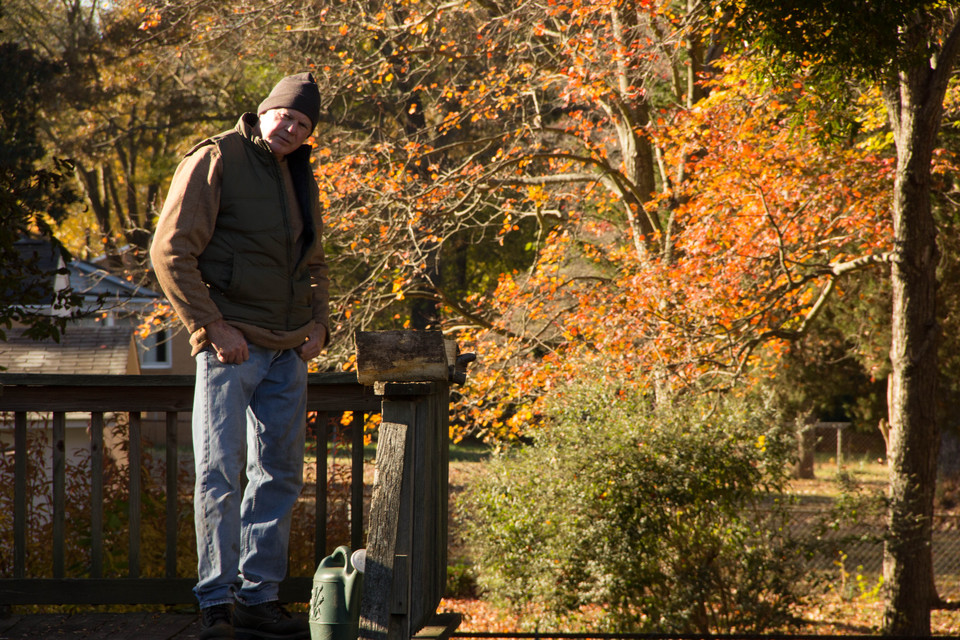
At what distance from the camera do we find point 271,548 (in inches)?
118

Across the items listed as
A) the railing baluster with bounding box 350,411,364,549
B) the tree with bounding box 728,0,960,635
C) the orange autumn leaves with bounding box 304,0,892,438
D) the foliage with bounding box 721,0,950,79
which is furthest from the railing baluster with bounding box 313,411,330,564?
the tree with bounding box 728,0,960,635

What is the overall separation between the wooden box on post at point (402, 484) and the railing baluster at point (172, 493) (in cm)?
109

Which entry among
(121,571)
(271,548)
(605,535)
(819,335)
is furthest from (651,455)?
(819,335)

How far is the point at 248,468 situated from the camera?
3086 mm

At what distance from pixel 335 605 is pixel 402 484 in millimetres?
477

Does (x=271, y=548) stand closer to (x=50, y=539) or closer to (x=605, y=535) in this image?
(x=50, y=539)

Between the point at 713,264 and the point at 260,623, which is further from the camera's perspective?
the point at 713,264

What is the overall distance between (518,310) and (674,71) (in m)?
3.81

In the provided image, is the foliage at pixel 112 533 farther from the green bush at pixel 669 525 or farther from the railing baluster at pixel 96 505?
the green bush at pixel 669 525

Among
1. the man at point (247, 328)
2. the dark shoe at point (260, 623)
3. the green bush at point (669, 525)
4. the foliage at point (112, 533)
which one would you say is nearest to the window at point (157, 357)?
the foliage at point (112, 533)

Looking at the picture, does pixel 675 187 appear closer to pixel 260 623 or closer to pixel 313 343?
pixel 313 343

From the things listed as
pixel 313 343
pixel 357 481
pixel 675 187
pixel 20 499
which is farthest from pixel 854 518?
pixel 20 499

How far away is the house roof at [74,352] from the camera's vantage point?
41.8 feet

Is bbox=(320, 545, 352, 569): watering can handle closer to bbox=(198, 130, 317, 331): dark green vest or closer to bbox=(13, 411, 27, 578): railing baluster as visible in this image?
bbox=(198, 130, 317, 331): dark green vest
